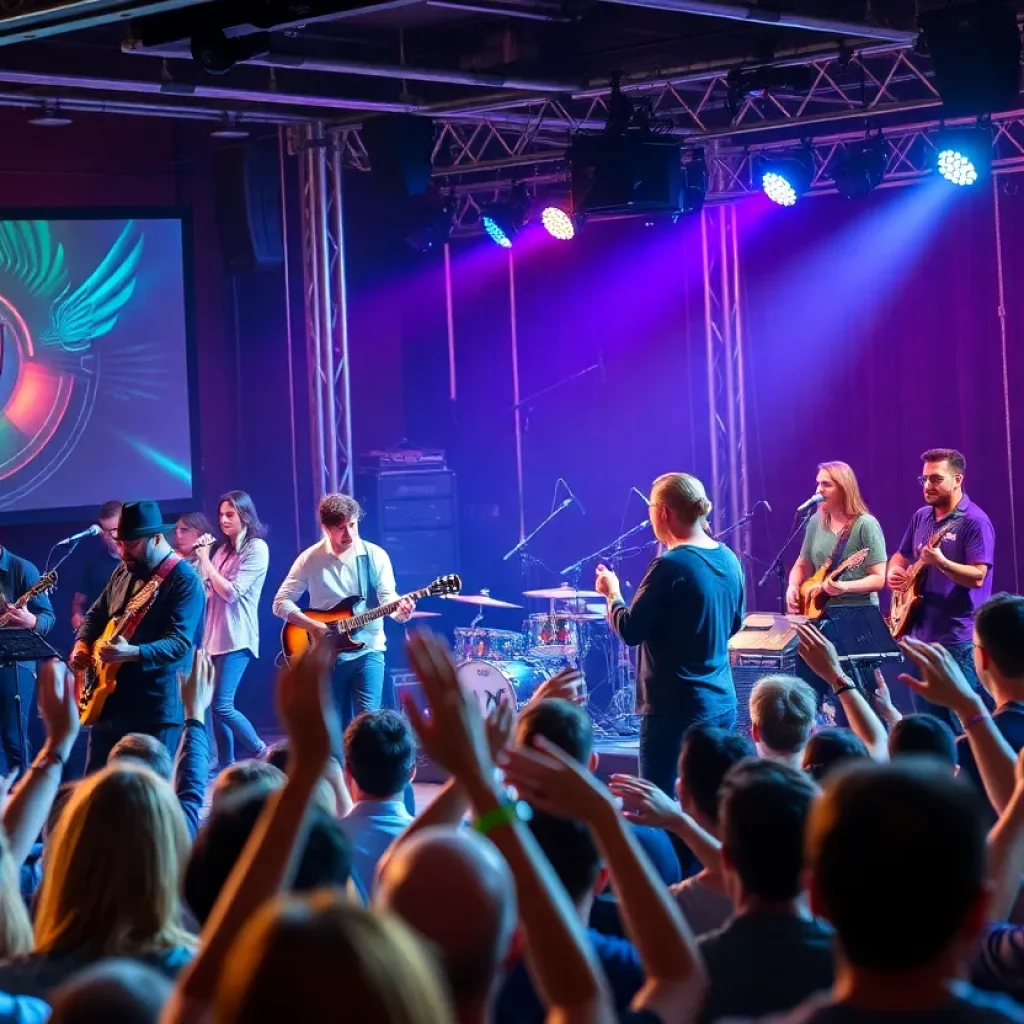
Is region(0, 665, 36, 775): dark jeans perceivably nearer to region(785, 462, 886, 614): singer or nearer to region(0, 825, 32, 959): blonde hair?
region(785, 462, 886, 614): singer

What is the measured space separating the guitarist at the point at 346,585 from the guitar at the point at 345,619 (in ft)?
0.09

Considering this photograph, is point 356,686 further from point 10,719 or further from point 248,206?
point 248,206

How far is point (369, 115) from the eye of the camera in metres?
9.86

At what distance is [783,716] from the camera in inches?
166

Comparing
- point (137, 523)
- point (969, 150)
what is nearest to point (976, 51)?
point (969, 150)

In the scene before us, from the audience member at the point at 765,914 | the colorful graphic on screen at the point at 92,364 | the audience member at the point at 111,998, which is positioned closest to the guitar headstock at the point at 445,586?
the colorful graphic on screen at the point at 92,364

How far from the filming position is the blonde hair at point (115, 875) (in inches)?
98.1

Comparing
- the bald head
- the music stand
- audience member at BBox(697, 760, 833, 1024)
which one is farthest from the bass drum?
the bald head

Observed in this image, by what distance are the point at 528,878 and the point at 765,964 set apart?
1.94 feet

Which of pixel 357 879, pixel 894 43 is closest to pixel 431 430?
pixel 894 43

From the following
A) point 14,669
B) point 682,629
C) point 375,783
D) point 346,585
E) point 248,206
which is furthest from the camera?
point 248,206

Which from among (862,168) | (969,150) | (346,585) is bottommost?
(346,585)

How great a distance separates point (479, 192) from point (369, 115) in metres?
2.64

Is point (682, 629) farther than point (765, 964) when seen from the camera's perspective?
Yes
